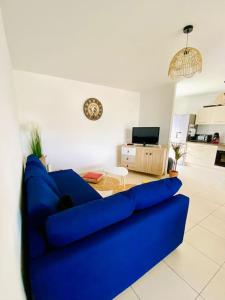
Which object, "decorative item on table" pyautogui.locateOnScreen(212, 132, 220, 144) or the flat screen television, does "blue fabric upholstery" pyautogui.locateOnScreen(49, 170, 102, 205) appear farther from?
"decorative item on table" pyautogui.locateOnScreen(212, 132, 220, 144)

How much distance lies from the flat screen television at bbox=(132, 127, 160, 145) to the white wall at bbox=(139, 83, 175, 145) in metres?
0.32

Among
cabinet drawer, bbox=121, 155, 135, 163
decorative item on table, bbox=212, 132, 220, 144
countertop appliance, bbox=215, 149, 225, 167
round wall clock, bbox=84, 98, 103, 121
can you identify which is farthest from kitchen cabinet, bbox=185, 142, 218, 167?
round wall clock, bbox=84, 98, 103, 121

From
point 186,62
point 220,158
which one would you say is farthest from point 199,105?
point 186,62

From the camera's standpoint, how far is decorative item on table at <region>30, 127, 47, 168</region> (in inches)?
113

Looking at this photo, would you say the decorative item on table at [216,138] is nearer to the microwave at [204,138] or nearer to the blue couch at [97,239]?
the microwave at [204,138]

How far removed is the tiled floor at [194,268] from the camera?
1184 mm

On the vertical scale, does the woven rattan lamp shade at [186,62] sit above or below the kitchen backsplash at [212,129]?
above

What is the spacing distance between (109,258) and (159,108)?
3959 millimetres

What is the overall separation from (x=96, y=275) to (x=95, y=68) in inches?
119

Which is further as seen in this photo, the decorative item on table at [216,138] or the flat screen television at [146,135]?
the decorative item on table at [216,138]

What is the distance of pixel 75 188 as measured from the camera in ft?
6.47

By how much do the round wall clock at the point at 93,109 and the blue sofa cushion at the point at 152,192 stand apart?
295 centimetres

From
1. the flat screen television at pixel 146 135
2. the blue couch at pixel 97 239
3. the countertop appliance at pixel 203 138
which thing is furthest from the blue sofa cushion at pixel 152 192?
the countertop appliance at pixel 203 138

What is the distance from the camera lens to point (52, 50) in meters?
2.11
